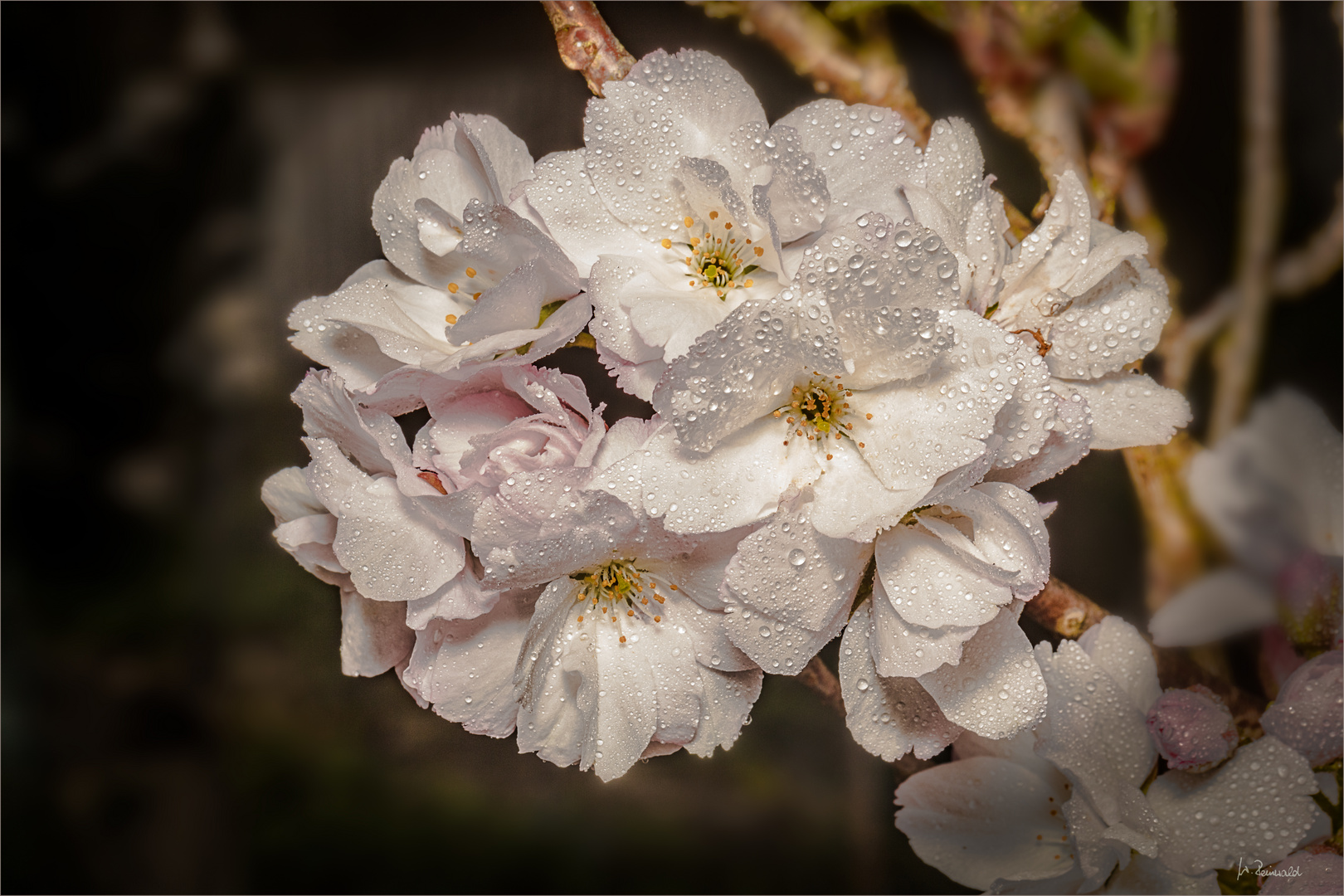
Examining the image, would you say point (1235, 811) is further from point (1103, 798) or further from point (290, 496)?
point (290, 496)

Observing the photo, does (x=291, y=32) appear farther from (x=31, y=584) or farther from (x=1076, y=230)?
(x=1076, y=230)

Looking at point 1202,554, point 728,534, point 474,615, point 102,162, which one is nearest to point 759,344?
point 728,534

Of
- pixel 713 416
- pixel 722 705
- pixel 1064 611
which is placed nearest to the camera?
pixel 713 416

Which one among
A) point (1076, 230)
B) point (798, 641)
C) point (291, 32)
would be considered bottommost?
point (798, 641)

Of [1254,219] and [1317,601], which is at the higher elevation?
[1254,219]

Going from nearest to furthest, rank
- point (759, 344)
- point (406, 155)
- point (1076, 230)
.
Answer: point (759, 344) → point (1076, 230) → point (406, 155)

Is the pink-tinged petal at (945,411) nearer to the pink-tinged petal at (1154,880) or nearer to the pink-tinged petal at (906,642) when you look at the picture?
the pink-tinged petal at (906,642)

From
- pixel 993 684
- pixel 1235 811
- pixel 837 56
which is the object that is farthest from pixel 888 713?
pixel 837 56
